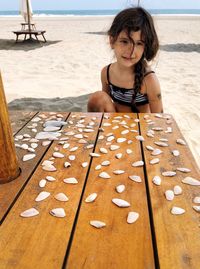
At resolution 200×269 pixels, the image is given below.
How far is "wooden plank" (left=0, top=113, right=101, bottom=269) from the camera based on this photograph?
2.57ft

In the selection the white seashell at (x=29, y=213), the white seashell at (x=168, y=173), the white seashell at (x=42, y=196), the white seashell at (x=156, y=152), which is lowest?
the white seashell at (x=156, y=152)

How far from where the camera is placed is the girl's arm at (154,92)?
235 centimetres

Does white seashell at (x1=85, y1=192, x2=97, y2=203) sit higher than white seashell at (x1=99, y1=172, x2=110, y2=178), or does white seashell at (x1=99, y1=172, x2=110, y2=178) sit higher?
white seashell at (x1=85, y1=192, x2=97, y2=203)

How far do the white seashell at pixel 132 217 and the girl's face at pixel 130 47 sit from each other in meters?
1.48

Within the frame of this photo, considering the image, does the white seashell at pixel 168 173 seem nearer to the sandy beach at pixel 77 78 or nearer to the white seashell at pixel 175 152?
the white seashell at pixel 175 152

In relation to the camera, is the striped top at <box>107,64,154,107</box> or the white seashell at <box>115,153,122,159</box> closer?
the white seashell at <box>115,153,122,159</box>

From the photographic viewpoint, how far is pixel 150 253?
80 centimetres

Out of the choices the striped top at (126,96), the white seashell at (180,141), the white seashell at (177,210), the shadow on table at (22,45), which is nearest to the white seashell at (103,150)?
the white seashell at (180,141)

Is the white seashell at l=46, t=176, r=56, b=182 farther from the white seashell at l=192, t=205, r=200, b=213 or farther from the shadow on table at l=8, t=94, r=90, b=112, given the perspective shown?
the shadow on table at l=8, t=94, r=90, b=112

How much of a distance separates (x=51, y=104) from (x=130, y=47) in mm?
1853

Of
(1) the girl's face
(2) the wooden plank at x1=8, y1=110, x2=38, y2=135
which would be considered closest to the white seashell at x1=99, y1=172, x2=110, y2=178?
(2) the wooden plank at x1=8, y1=110, x2=38, y2=135

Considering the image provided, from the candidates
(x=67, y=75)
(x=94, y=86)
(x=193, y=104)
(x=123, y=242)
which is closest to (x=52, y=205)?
(x=123, y=242)

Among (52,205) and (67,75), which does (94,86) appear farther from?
(52,205)

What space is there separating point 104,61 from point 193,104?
329cm
